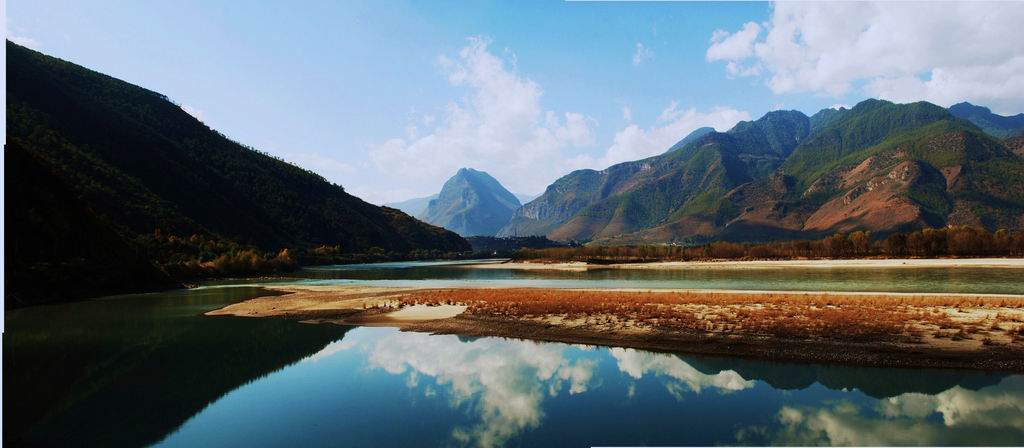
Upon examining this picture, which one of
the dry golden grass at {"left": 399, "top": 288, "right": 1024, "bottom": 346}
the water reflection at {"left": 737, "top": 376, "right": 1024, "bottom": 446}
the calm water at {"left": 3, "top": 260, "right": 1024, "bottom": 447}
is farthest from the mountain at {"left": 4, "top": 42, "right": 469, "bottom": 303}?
the water reflection at {"left": 737, "top": 376, "right": 1024, "bottom": 446}

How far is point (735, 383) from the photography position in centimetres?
2088

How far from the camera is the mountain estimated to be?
58562mm

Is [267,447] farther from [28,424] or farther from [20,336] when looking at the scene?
[20,336]

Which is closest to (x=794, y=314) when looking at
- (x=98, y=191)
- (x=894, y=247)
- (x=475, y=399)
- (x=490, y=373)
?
(x=490, y=373)

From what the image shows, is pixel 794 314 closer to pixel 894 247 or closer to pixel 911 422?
pixel 911 422

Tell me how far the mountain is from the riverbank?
2683 cm

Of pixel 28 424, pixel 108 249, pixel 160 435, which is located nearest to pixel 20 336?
pixel 28 424

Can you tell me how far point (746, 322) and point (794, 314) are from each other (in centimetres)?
476

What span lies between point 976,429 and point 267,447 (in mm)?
21504

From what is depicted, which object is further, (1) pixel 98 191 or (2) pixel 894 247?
(2) pixel 894 247

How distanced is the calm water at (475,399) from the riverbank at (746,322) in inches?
74.7

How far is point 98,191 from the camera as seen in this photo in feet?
374

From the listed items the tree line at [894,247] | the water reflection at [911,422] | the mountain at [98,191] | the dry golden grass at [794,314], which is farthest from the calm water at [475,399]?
the tree line at [894,247]

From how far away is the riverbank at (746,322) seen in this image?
77.6 feet
